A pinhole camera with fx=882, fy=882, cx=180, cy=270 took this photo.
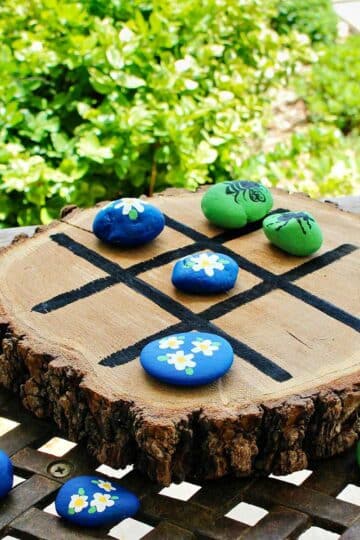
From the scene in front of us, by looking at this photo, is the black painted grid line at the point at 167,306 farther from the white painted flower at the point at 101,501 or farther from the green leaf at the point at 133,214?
the white painted flower at the point at 101,501

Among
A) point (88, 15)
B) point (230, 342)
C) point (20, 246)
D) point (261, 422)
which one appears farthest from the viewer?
point (88, 15)

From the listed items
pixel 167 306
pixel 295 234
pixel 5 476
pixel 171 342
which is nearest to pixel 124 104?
pixel 295 234

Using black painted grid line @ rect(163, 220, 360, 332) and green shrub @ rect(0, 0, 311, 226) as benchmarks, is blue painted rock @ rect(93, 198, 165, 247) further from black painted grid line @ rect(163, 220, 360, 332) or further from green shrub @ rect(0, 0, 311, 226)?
green shrub @ rect(0, 0, 311, 226)

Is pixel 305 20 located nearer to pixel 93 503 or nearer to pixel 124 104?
pixel 124 104

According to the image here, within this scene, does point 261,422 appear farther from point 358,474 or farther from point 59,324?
point 59,324

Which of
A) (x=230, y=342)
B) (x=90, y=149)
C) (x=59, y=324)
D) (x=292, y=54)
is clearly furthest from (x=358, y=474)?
(x=292, y=54)

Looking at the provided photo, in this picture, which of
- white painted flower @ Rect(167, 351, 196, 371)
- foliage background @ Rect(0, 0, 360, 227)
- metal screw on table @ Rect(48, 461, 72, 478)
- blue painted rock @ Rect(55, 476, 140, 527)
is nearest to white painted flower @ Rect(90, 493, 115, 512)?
blue painted rock @ Rect(55, 476, 140, 527)
